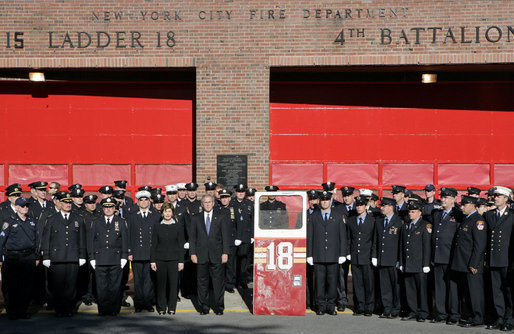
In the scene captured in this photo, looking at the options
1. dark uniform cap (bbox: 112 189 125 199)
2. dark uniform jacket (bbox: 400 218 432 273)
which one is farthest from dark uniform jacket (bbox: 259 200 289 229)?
dark uniform cap (bbox: 112 189 125 199)

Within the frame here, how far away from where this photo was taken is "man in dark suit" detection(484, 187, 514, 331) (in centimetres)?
1086

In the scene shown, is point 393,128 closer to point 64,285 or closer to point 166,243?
point 166,243

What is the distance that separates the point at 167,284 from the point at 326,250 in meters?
2.77

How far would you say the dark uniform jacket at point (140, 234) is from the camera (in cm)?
1227

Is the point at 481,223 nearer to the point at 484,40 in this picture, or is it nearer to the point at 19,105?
the point at 484,40

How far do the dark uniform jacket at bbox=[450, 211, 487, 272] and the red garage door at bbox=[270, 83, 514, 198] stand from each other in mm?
7761

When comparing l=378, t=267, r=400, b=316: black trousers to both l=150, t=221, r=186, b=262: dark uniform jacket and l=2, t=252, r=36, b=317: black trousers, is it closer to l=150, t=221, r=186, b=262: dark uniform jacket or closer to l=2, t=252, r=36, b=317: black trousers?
l=150, t=221, r=186, b=262: dark uniform jacket

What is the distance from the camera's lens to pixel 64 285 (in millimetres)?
11680

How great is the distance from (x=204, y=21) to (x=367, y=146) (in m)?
5.44

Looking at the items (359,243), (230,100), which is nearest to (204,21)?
(230,100)

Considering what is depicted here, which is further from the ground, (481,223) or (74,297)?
(481,223)

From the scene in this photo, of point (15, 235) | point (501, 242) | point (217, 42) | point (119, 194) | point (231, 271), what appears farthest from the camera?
point (217, 42)

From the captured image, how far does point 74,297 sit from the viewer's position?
11.8 m

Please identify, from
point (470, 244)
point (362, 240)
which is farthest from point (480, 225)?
point (362, 240)
